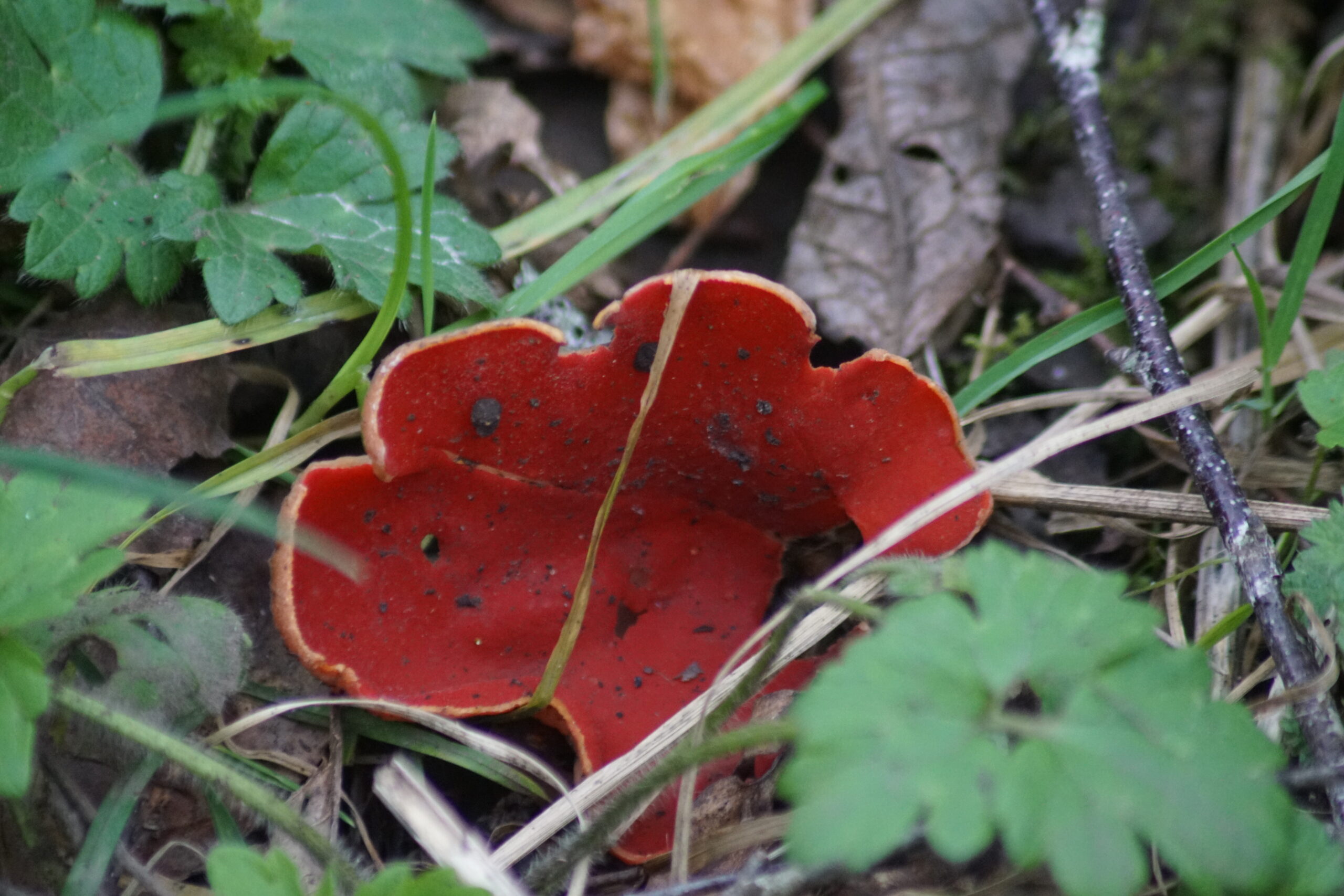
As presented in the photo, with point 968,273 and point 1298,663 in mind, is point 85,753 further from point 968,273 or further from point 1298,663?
point 968,273

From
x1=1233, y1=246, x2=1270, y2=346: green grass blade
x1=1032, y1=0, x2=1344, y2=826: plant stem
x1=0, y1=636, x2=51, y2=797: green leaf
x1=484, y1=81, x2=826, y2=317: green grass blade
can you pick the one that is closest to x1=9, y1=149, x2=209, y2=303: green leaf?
x1=484, y1=81, x2=826, y2=317: green grass blade

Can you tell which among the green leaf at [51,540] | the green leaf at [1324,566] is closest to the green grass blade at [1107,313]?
the green leaf at [1324,566]

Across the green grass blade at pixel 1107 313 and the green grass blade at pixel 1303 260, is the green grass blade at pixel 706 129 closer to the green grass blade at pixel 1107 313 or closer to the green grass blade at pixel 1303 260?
the green grass blade at pixel 1107 313

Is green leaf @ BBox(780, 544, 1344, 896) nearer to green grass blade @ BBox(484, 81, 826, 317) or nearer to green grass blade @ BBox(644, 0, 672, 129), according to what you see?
green grass blade @ BBox(484, 81, 826, 317)

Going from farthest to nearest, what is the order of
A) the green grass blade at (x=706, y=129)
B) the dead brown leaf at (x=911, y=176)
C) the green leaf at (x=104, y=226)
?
the dead brown leaf at (x=911, y=176)
the green grass blade at (x=706, y=129)
the green leaf at (x=104, y=226)

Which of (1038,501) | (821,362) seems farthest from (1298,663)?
(821,362)

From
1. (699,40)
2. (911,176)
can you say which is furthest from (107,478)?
(699,40)
